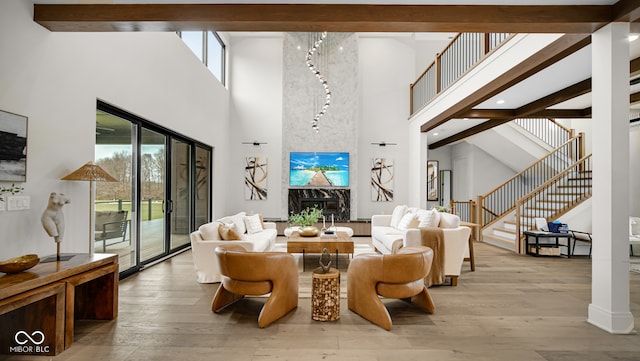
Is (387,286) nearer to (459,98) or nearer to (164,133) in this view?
(459,98)

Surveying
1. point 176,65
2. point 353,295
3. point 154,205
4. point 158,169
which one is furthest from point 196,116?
point 353,295

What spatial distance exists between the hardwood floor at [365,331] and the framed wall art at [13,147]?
1.46 m

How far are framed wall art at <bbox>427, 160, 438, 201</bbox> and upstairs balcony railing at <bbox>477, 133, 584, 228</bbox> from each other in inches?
81.2

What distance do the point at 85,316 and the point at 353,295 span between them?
2622mm

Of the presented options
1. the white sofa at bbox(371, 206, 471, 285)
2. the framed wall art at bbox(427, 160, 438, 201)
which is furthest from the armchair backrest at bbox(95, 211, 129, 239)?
the framed wall art at bbox(427, 160, 438, 201)

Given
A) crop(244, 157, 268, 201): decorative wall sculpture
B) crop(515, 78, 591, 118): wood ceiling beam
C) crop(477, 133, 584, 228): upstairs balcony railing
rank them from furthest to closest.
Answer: crop(244, 157, 268, 201): decorative wall sculpture → crop(477, 133, 584, 228): upstairs balcony railing → crop(515, 78, 591, 118): wood ceiling beam

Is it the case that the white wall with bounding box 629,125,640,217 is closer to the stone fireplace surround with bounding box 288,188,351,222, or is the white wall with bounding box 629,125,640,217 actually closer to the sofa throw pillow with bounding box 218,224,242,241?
the stone fireplace surround with bounding box 288,188,351,222

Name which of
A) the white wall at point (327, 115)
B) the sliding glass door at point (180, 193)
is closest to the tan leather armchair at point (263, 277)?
the sliding glass door at point (180, 193)

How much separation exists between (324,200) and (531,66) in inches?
231

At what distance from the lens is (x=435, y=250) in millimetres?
4348

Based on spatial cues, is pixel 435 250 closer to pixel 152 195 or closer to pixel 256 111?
pixel 152 195

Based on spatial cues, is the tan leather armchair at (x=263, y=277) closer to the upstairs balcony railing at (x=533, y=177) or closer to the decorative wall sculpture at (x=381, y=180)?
the decorative wall sculpture at (x=381, y=180)

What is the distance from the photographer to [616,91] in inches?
116

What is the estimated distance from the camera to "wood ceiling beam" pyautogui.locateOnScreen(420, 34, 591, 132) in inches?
132
